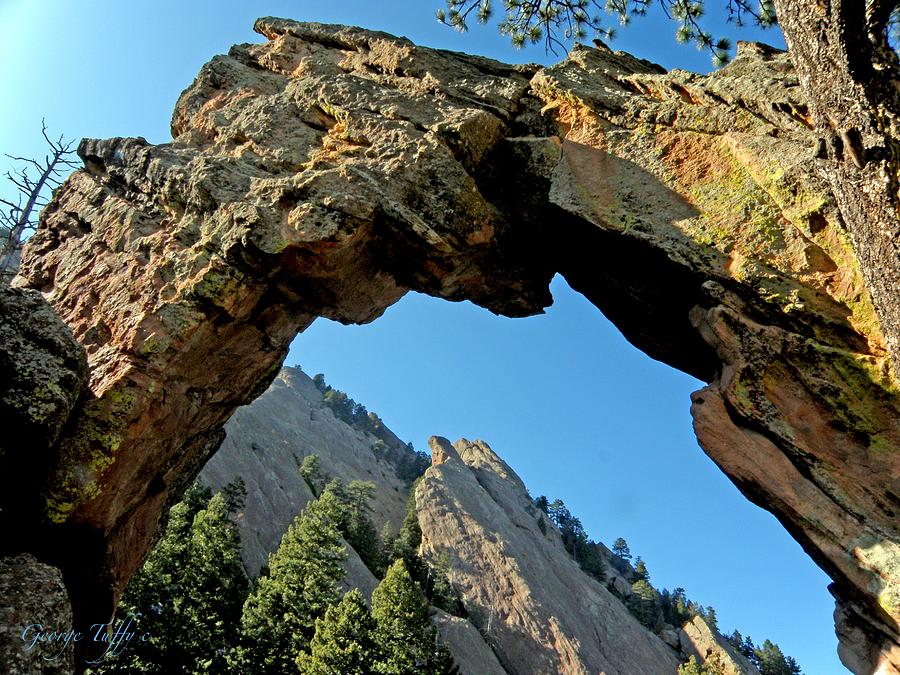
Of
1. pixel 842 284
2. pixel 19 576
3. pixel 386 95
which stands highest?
pixel 386 95

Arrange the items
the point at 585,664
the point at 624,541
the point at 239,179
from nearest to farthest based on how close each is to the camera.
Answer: the point at 239,179
the point at 585,664
the point at 624,541

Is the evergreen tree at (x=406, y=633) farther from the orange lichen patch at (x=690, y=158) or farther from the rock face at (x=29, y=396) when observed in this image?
the orange lichen patch at (x=690, y=158)

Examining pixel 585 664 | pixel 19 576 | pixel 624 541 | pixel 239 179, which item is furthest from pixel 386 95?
pixel 624 541

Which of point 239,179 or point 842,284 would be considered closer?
point 842,284

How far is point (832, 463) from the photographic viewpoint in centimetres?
1078

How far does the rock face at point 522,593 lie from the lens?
4691 cm

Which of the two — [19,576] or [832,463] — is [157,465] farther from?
[832,463]

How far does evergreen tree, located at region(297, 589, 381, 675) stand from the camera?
73.9 ft

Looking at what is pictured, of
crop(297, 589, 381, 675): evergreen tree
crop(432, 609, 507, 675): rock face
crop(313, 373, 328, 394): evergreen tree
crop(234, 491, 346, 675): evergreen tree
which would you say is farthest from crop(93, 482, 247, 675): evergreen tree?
crop(313, 373, 328, 394): evergreen tree

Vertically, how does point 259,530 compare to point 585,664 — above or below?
below

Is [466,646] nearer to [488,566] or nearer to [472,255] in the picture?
[488,566]

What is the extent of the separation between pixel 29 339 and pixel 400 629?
22.7 metres

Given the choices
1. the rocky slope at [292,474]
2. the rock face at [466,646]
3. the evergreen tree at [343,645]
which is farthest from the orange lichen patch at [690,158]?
the rock face at [466,646]

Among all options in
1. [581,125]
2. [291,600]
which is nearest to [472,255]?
[581,125]
